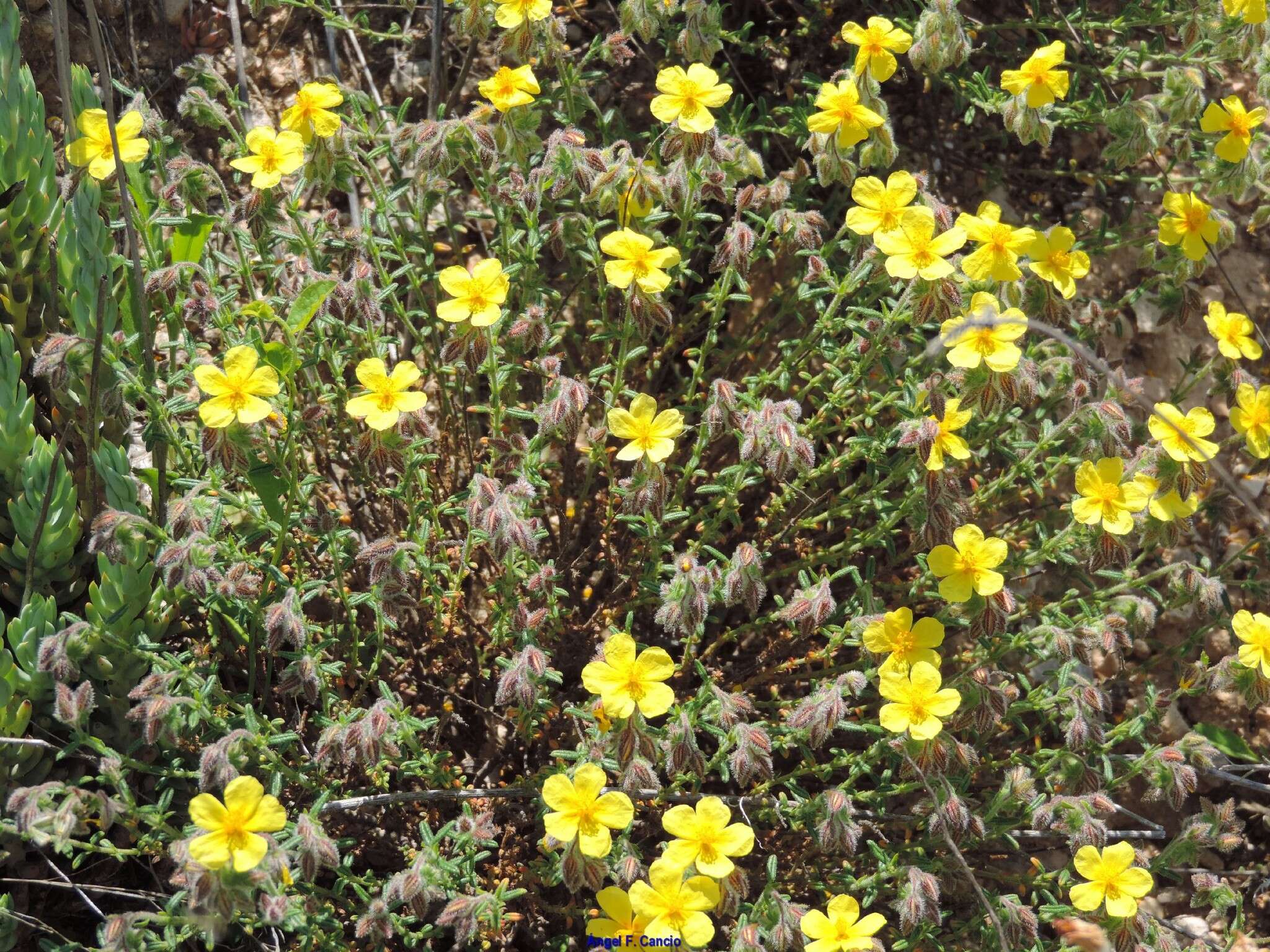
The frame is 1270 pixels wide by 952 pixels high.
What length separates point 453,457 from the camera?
13.3 feet

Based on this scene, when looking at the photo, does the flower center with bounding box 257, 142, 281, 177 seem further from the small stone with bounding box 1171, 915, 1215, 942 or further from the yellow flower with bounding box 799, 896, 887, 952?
the small stone with bounding box 1171, 915, 1215, 942

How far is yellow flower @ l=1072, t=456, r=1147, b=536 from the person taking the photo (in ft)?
11.0

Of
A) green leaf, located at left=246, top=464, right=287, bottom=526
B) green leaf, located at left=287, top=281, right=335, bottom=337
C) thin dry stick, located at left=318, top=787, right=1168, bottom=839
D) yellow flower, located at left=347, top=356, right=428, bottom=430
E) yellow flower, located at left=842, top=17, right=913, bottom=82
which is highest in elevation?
yellow flower, located at left=842, top=17, right=913, bottom=82

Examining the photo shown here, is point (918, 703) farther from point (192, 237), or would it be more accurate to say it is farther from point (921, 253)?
point (192, 237)

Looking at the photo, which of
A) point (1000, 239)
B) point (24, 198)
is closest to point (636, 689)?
point (1000, 239)

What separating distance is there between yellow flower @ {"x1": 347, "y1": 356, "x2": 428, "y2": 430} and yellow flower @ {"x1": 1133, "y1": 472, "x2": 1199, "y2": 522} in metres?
2.00

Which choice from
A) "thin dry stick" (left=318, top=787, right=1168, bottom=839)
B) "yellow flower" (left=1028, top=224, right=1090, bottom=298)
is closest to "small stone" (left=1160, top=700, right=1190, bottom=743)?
"thin dry stick" (left=318, top=787, right=1168, bottom=839)

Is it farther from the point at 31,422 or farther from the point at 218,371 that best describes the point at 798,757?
the point at 31,422

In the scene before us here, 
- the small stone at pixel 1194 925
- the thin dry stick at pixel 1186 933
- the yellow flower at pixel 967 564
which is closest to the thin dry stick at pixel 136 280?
the yellow flower at pixel 967 564

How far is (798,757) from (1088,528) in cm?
123

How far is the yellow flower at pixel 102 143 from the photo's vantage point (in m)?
3.34

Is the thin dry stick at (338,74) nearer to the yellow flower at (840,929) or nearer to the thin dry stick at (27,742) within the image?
the thin dry stick at (27,742)

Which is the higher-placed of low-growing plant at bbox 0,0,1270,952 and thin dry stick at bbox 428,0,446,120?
thin dry stick at bbox 428,0,446,120

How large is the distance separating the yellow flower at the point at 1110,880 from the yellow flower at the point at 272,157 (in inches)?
111
